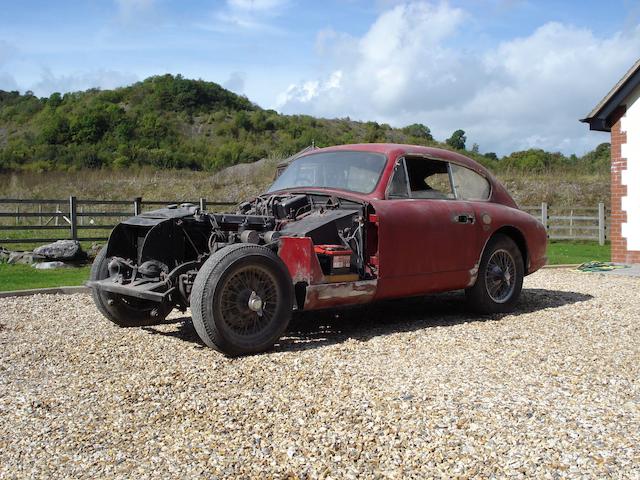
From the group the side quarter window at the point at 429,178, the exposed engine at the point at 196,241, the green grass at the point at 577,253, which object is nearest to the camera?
the exposed engine at the point at 196,241

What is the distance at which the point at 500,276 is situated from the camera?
23.7 feet

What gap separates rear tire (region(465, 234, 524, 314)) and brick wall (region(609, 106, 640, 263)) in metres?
6.93

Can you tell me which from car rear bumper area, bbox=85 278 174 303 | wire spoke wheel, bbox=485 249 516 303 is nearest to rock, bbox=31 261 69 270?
car rear bumper area, bbox=85 278 174 303

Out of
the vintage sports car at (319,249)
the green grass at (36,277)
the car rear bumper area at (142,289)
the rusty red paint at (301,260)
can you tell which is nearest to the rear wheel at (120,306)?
the vintage sports car at (319,249)

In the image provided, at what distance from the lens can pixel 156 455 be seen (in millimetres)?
3252

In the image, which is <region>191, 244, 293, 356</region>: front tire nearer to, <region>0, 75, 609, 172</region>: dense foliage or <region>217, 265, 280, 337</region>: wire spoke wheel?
<region>217, 265, 280, 337</region>: wire spoke wheel

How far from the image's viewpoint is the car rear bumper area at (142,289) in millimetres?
5242

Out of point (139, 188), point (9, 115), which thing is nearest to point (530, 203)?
point (139, 188)

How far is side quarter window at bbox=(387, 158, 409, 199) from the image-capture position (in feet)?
20.6

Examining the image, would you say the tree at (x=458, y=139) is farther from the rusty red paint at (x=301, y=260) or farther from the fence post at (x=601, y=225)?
the rusty red paint at (x=301, y=260)

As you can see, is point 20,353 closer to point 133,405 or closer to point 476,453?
point 133,405

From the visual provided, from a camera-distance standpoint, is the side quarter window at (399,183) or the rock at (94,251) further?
the rock at (94,251)

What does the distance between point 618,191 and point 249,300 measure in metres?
10.6

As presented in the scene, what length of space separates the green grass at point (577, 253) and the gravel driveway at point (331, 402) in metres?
9.02
